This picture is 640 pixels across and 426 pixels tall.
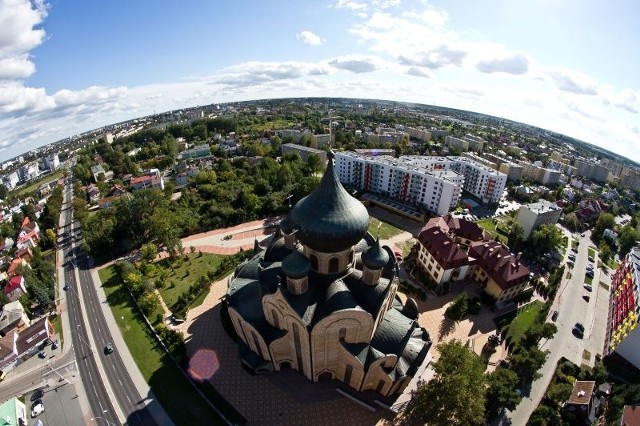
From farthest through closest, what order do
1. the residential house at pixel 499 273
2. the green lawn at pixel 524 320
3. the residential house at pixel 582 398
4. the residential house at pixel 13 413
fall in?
the residential house at pixel 499 273 < the green lawn at pixel 524 320 < the residential house at pixel 582 398 < the residential house at pixel 13 413

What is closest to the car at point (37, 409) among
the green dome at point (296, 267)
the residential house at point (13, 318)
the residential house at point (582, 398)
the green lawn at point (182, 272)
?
the green lawn at point (182, 272)

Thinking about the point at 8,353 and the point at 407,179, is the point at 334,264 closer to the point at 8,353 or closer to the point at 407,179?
the point at 8,353

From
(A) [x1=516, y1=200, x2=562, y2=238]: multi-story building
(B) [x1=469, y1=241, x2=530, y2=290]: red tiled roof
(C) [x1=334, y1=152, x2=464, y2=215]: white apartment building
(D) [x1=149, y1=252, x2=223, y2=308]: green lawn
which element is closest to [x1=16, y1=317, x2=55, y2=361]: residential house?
(D) [x1=149, y1=252, x2=223, y2=308]: green lawn

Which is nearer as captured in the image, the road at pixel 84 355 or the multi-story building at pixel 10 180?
the road at pixel 84 355

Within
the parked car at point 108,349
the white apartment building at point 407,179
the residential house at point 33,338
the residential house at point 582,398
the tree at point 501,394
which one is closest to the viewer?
the tree at point 501,394

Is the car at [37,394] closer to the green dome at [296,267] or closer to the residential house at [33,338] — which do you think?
the residential house at [33,338]

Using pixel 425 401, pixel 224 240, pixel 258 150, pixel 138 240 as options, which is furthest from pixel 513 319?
pixel 258 150

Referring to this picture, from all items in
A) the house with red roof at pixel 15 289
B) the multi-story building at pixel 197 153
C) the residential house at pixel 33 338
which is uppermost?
the multi-story building at pixel 197 153
